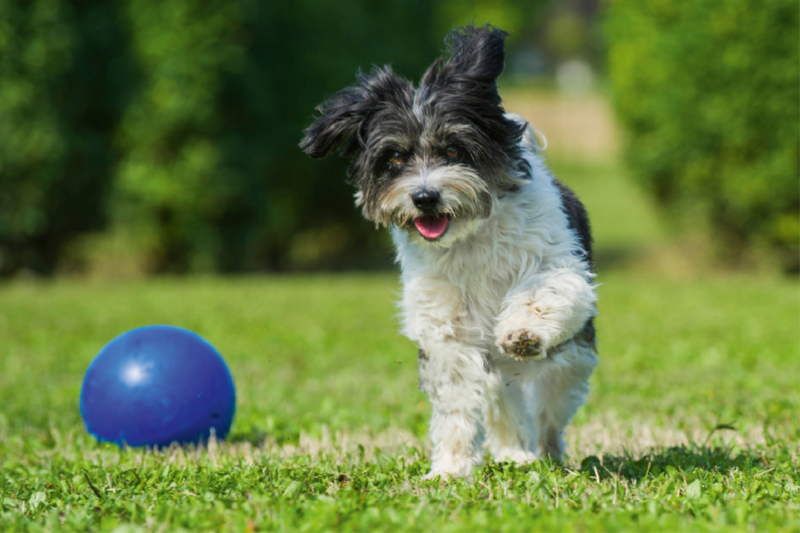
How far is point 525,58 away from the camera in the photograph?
256 ft

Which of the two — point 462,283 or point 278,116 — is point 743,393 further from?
point 278,116

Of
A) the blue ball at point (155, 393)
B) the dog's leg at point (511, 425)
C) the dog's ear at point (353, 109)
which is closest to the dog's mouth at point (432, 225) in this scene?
the dog's ear at point (353, 109)

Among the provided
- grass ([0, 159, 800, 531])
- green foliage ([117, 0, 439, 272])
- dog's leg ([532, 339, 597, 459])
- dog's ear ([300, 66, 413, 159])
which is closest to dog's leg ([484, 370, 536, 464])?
dog's leg ([532, 339, 597, 459])

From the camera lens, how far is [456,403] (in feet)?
13.1

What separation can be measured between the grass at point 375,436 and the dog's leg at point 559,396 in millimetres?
162

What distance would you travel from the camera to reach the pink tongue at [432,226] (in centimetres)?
386

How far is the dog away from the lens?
385 cm

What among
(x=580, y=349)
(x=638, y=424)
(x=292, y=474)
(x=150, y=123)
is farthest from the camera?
(x=150, y=123)

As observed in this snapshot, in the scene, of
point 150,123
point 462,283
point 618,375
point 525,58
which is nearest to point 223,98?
point 150,123

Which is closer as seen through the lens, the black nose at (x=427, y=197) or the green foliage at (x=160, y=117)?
the black nose at (x=427, y=197)

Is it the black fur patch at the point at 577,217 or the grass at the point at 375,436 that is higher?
the black fur patch at the point at 577,217

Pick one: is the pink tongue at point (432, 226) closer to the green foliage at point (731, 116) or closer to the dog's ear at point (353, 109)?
the dog's ear at point (353, 109)

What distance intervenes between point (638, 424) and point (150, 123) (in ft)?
41.6

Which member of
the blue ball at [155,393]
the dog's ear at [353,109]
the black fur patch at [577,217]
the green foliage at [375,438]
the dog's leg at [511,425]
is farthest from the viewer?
the blue ball at [155,393]
